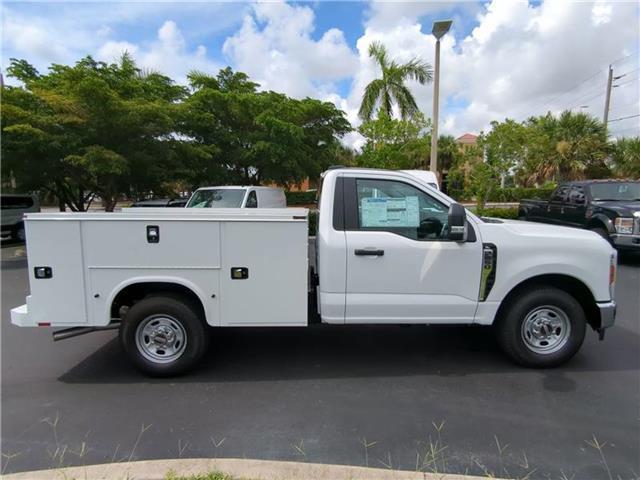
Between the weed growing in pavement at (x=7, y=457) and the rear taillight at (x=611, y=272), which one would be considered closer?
the weed growing in pavement at (x=7, y=457)

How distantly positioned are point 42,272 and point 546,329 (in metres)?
4.86

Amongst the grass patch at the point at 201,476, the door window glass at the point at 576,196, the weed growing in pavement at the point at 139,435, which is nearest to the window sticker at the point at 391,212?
the grass patch at the point at 201,476

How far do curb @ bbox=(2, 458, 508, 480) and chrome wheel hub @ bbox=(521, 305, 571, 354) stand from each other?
6.79ft

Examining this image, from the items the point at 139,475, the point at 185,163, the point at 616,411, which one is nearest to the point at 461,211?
the point at 616,411

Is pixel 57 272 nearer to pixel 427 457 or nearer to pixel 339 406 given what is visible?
pixel 339 406

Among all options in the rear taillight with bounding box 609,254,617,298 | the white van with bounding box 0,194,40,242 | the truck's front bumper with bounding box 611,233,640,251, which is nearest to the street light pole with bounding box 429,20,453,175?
the truck's front bumper with bounding box 611,233,640,251

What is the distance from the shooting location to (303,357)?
4613mm

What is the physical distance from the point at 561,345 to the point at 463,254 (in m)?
1.42

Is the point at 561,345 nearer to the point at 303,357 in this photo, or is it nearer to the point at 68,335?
the point at 303,357

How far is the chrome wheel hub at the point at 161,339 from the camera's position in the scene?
400 cm

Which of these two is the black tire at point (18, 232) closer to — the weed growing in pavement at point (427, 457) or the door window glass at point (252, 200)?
the door window glass at point (252, 200)

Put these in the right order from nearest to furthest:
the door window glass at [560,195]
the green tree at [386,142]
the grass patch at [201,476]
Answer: the grass patch at [201,476] → the door window glass at [560,195] → the green tree at [386,142]

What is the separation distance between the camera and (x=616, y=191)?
10.5 m

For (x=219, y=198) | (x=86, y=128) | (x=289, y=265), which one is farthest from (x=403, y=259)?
(x=86, y=128)
